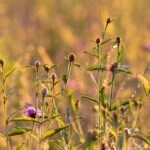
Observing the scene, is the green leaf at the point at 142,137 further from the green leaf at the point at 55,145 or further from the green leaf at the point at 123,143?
the green leaf at the point at 55,145

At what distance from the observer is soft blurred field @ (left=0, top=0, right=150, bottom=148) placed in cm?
514

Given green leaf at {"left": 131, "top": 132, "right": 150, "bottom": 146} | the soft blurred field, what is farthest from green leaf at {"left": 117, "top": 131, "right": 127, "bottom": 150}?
the soft blurred field

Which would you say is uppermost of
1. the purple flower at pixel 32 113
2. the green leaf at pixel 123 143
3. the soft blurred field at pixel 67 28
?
the soft blurred field at pixel 67 28

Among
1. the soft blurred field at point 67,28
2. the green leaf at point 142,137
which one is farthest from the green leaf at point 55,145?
the soft blurred field at point 67,28

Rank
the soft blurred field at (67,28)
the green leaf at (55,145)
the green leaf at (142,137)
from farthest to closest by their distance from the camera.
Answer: the soft blurred field at (67,28) → the green leaf at (55,145) → the green leaf at (142,137)

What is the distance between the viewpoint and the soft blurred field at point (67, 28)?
5.14 metres

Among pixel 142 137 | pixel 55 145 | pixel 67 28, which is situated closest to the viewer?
pixel 142 137

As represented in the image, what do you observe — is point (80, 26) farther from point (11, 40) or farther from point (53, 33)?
point (11, 40)

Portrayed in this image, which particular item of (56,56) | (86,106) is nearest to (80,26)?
(56,56)

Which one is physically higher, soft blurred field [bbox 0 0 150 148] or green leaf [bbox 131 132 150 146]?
soft blurred field [bbox 0 0 150 148]

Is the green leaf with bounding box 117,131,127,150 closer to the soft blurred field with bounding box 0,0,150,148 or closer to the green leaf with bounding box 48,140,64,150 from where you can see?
the green leaf with bounding box 48,140,64,150

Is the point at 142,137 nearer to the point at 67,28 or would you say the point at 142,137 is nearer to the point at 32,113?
the point at 32,113

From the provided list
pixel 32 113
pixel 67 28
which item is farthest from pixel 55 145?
pixel 67 28

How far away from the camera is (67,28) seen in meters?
6.56
